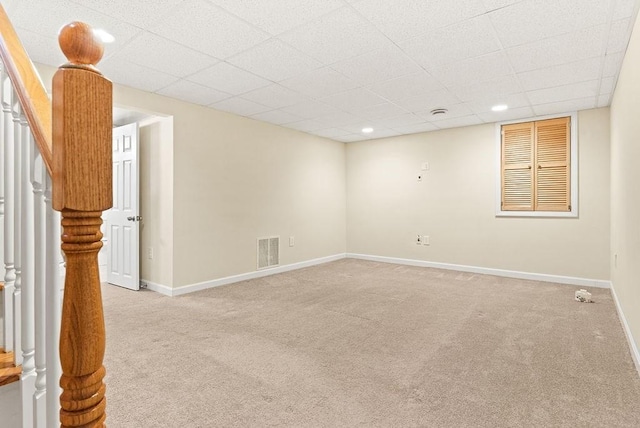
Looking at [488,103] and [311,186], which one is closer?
[488,103]

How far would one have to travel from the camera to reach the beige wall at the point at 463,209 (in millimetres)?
4469

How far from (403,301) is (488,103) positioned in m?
2.56

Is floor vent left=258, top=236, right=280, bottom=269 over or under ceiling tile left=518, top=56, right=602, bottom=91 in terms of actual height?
under

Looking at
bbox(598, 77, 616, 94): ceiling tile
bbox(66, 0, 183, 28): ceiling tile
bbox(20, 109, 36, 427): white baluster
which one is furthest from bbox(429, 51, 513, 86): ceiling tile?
bbox(20, 109, 36, 427): white baluster

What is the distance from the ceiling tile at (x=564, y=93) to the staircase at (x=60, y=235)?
4279 mm

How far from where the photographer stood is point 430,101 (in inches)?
164

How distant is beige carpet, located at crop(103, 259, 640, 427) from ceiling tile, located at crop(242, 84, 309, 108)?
226cm

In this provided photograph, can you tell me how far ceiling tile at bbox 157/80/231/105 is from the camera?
11.8 ft

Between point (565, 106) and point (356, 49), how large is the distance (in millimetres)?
3138

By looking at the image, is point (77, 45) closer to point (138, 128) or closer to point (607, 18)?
point (607, 18)

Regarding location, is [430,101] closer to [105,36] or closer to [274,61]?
[274,61]

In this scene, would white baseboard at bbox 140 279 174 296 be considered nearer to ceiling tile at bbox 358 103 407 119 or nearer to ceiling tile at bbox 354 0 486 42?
ceiling tile at bbox 358 103 407 119

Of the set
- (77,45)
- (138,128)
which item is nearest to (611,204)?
(77,45)

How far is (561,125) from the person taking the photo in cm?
466
